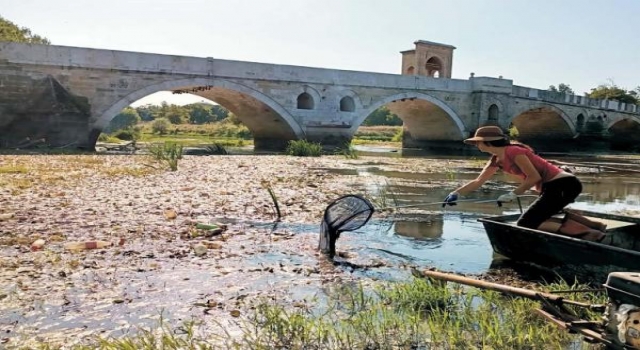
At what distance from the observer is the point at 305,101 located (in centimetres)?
3188

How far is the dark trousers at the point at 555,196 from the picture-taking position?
222 inches

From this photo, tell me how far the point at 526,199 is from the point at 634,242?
5.96m

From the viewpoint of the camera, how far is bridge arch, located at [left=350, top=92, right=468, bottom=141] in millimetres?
33719

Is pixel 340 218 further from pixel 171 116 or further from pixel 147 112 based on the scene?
pixel 147 112

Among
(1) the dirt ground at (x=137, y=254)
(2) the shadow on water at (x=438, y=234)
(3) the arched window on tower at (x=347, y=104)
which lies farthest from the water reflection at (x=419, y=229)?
(3) the arched window on tower at (x=347, y=104)

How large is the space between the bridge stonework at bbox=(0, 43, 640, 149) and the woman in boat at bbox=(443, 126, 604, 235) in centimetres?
2156

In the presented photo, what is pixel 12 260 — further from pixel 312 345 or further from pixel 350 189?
pixel 350 189

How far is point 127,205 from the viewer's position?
9.17 meters

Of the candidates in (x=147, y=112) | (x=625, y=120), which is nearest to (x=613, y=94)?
(x=625, y=120)

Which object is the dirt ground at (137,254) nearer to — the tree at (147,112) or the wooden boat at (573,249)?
the wooden boat at (573,249)

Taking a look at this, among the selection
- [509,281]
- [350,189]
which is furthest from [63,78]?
[509,281]

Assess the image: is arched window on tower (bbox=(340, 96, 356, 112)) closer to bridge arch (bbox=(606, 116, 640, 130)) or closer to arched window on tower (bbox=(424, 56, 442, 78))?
arched window on tower (bbox=(424, 56, 442, 78))

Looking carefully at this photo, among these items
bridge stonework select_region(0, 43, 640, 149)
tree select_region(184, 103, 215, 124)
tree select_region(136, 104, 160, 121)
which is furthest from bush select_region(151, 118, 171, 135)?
tree select_region(136, 104, 160, 121)

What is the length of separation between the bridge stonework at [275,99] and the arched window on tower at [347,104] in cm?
6
